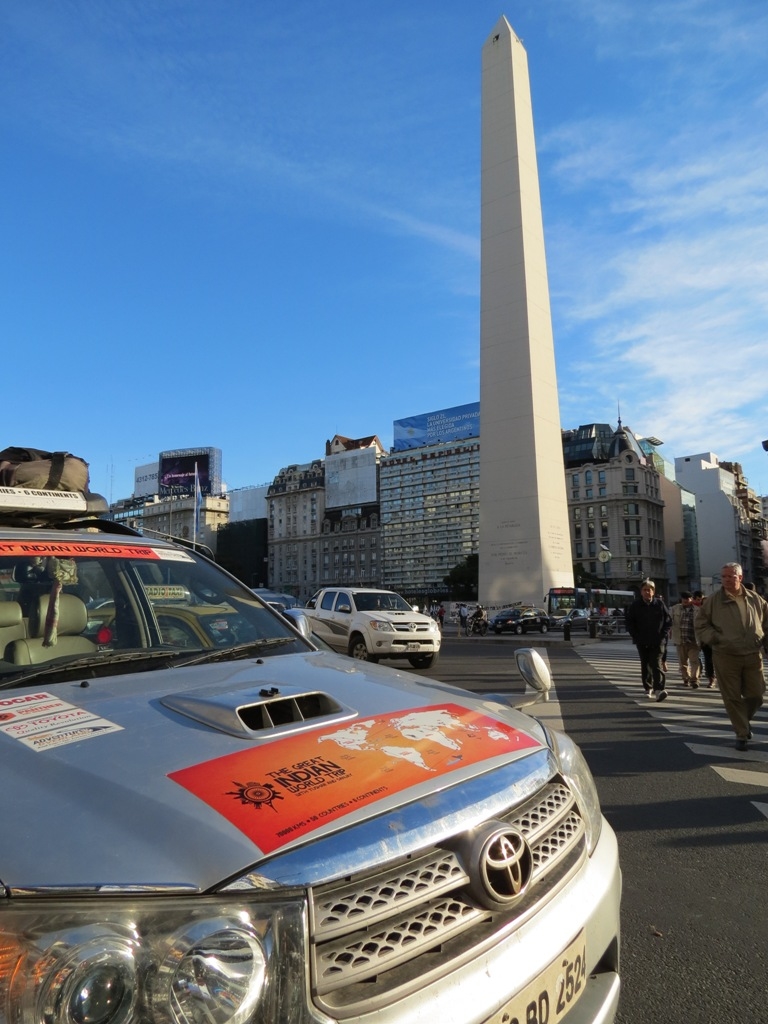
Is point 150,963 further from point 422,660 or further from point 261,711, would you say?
point 422,660

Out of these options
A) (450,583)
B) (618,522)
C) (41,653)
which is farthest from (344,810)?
(618,522)

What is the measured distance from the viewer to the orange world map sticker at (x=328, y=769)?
4.68 feet

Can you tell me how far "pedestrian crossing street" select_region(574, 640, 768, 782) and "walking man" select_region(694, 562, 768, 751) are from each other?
316mm

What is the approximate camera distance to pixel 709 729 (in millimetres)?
8234

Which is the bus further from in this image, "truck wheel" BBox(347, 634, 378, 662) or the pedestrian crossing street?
"truck wheel" BBox(347, 634, 378, 662)

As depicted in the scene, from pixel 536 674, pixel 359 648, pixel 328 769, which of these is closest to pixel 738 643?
pixel 536 674

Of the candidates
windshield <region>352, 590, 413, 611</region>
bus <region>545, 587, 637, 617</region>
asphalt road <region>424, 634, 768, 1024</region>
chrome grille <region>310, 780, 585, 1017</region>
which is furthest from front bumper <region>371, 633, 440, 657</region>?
chrome grille <region>310, 780, 585, 1017</region>

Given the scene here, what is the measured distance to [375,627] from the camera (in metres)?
14.4

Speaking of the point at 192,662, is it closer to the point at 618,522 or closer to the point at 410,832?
the point at 410,832

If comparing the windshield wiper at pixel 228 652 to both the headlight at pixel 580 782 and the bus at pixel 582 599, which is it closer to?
the headlight at pixel 580 782

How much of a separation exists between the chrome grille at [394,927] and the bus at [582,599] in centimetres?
2397

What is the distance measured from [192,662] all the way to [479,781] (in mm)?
1178

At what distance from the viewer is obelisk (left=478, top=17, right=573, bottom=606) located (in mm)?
36781

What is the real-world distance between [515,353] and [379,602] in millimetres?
24220
